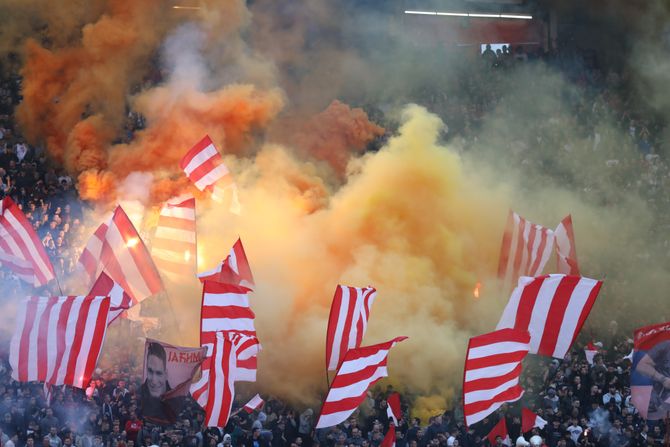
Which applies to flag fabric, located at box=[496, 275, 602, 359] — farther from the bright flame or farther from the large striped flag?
the bright flame

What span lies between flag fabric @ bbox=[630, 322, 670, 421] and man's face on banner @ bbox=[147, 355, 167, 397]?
5.80 meters

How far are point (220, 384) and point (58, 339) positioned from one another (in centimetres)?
211

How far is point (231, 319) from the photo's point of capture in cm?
1513

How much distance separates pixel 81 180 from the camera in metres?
23.4

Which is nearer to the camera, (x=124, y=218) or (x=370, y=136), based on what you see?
(x=124, y=218)

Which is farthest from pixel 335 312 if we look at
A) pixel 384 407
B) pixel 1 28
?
pixel 1 28

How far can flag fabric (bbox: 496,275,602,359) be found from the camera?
1430 centimetres

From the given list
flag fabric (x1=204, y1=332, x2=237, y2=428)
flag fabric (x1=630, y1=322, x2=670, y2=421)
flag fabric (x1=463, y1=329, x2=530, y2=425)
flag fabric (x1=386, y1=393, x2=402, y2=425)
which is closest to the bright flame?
flag fabric (x1=386, y1=393, x2=402, y2=425)

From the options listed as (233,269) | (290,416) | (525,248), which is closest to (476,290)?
(525,248)

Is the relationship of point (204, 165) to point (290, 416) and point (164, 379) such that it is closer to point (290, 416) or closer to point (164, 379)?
point (290, 416)

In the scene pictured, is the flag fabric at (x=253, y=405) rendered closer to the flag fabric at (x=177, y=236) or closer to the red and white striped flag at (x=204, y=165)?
the flag fabric at (x=177, y=236)

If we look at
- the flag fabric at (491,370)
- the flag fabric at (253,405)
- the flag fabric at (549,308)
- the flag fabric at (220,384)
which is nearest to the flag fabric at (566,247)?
the flag fabric at (549,308)

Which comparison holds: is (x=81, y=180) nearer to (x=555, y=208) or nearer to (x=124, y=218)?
(x=124, y=218)

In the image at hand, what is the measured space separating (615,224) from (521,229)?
636cm
